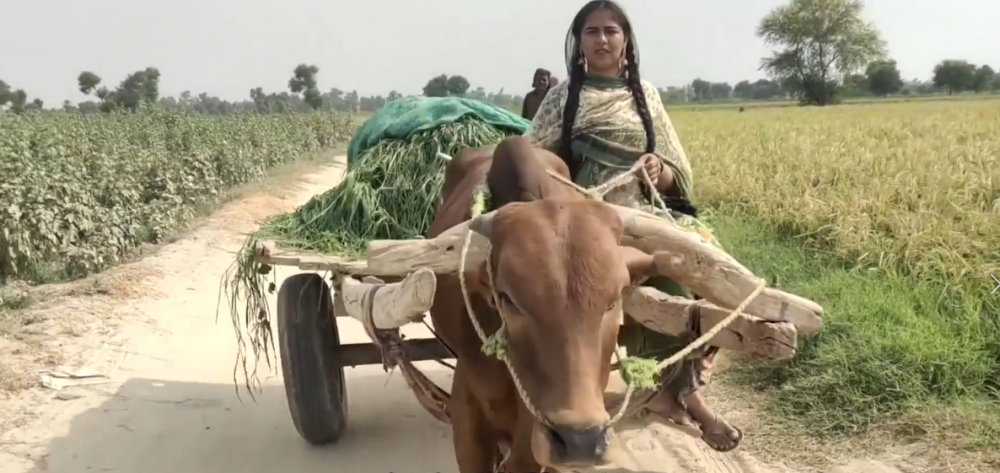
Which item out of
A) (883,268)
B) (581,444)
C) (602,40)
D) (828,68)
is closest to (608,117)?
(602,40)

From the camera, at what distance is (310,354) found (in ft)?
14.0

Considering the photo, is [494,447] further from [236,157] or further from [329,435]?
[236,157]

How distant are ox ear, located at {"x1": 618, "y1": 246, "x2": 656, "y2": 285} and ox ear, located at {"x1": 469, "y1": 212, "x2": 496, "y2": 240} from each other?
36 cm

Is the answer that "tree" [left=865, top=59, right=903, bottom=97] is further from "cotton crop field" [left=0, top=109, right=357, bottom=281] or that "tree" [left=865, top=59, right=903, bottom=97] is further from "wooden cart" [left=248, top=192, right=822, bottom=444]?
"wooden cart" [left=248, top=192, right=822, bottom=444]

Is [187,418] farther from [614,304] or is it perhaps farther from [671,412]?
[614,304]

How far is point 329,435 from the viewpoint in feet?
14.8

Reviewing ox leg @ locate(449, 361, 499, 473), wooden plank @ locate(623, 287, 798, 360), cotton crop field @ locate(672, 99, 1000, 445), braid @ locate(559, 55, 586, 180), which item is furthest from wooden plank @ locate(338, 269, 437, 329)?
cotton crop field @ locate(672, 99, 1000, 445)

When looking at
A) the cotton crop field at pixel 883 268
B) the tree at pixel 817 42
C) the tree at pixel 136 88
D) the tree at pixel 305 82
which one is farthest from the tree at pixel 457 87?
the tree at pixel 817 42

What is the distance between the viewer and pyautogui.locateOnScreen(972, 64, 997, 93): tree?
58.1 meters

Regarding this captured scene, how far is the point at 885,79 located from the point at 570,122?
65.8 m

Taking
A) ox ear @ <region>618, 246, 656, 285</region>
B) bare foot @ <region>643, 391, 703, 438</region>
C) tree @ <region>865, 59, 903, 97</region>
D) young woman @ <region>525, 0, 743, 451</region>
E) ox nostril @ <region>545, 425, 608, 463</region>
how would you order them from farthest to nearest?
1. tree @ <region>865, 59, 903, 97</region>
2. young woman @ <region>525, 0, 743, 451</region>
3. bare foot @ <region>643, 391, 703, 438</region>
4. ox ear @ <region>618, 246, 656, 285</region>
5. ox nostril @ <region>545, 425, 608, 463</region>

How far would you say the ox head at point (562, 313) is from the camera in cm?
206

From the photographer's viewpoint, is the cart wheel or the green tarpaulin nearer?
the cart wheel

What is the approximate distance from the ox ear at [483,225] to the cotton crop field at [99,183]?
21.6ft
